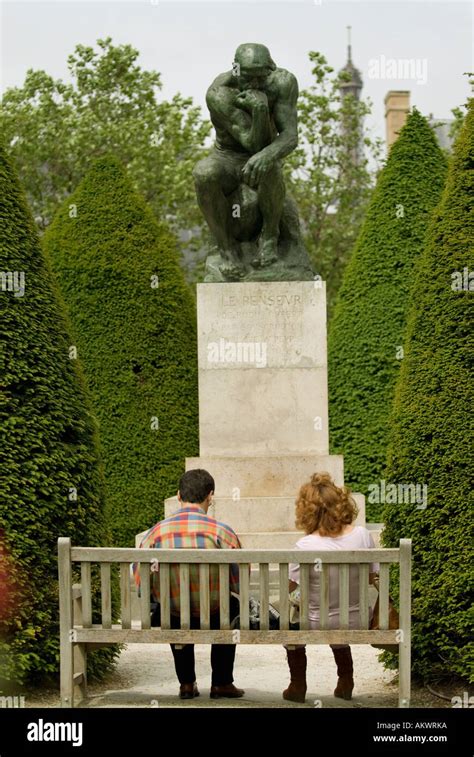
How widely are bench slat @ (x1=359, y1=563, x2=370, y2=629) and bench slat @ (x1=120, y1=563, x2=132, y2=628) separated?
1096 millimetres

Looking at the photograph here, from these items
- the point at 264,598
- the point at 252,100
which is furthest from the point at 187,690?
the point at 252,100

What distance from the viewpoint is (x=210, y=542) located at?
6.11 metres

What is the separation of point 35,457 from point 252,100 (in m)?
5.15

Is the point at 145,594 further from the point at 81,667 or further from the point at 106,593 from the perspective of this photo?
the point at 81,667

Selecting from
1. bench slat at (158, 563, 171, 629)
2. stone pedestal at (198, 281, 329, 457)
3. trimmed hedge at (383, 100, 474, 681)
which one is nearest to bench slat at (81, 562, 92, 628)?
bench slat at (158, 563, 171, 629)

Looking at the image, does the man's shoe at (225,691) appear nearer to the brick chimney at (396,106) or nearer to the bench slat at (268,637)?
the bench slat at (268,637)

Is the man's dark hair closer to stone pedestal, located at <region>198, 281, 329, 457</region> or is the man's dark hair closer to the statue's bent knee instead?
stone pedestal, located at <region>198, 281, 329, 457</region>

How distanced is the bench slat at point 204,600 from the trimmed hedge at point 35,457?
3.52ft

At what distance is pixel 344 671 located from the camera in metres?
6.32

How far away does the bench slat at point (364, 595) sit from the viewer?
224 inches

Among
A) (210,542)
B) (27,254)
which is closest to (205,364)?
(27,254)

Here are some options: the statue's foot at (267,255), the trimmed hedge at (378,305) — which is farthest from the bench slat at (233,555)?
the trimmed hedge at (378,305)

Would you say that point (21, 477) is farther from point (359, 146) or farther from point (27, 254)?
point (359, 146)
